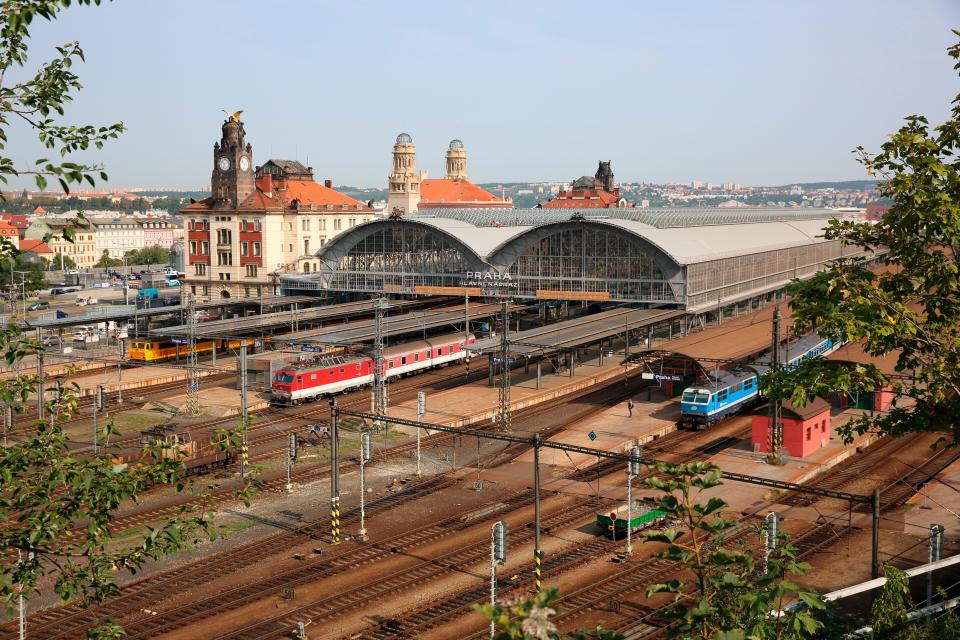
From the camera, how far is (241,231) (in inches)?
3593

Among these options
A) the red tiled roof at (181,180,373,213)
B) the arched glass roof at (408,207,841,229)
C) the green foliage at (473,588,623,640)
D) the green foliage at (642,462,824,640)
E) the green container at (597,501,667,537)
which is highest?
the red tiled roof at (181,180,373,213)

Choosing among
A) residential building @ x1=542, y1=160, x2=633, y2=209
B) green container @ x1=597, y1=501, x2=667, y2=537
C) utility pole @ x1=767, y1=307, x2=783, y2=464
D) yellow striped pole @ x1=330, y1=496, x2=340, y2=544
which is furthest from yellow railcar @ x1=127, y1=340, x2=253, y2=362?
residential building @ x1=542, y1=160, x2=633, y2=209

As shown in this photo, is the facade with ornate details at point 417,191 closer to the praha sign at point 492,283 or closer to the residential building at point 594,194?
the residential building at point 594,194

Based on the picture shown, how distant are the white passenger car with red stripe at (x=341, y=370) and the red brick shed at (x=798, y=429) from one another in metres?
17.2

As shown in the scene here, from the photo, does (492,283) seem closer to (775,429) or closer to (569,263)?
(569,263)

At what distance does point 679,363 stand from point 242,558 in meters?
28.2

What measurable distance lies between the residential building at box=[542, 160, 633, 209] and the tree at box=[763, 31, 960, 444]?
131 meters

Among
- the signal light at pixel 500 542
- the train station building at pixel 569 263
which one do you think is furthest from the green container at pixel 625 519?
the train station building at pixel 569 263

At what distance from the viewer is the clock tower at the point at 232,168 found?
3588 inches

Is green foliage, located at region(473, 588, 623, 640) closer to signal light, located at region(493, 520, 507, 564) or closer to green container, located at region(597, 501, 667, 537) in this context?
signal light, located at region(493, 520, 507, 564)

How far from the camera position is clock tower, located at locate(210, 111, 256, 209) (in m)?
91.1

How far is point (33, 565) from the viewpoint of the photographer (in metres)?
11.6

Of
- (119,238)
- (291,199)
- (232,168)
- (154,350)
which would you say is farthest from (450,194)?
(154,350)

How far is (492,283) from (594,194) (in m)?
84.7
